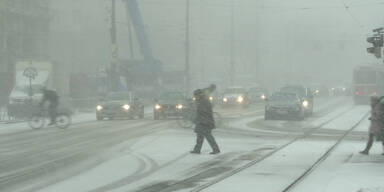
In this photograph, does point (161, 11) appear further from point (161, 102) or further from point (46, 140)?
point (46, 140)

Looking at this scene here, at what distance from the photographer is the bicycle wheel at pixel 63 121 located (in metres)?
27.8

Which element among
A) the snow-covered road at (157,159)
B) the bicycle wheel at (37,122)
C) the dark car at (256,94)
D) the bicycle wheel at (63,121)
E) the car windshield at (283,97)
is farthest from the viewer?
the dark car at (256,94)

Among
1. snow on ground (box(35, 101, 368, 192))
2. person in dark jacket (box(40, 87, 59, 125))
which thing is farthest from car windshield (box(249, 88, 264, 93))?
snow on ground (box(35, 101, 368, 192))

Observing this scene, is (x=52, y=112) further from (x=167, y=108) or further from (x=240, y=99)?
(x=240, y=99)

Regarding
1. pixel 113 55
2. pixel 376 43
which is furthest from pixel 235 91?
pixel 376 43

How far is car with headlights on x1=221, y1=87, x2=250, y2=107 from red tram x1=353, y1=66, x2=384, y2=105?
10.0m

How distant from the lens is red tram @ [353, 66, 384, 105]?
5597 centimetres

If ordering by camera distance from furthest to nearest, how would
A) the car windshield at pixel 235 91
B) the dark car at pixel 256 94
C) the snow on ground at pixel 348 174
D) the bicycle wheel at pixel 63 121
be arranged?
the dark car at pixel 256 94
the car windshield at pixel 235 91
the bicycle wheel at pixel 63 121
the snow on ground at pixel 348 174

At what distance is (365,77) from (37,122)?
34459 millimetres

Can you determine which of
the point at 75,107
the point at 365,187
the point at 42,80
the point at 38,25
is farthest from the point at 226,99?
the point at 365,187

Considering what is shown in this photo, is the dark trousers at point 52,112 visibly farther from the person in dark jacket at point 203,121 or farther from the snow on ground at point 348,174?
the snow on ground at point 348,174

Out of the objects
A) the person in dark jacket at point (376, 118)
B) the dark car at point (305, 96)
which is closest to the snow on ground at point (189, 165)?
the person in dark jacket at point (376, 118)

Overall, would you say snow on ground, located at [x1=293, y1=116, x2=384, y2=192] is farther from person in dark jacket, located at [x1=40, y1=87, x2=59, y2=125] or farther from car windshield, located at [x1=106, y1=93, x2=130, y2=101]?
car windshield, located at [x1=106, y1=93, x2=130, y2=101]

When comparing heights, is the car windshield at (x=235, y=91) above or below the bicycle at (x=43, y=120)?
above
